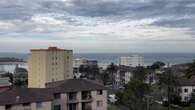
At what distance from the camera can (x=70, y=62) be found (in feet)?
326

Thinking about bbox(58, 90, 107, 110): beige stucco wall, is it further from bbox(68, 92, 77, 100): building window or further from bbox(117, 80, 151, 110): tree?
bbox(117, 80, 151, 110): tree

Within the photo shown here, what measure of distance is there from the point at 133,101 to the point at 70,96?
694 cm

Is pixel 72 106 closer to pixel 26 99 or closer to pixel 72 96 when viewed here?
pixel 72 96

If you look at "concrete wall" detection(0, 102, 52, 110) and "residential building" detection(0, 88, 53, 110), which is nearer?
"residential building" detection(0, 88, 53, 110)

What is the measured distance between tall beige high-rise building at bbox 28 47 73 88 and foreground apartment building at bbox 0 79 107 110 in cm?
4895

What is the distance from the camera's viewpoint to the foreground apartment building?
30.3 meters

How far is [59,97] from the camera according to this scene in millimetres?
34969

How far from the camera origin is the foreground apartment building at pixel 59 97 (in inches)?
1193

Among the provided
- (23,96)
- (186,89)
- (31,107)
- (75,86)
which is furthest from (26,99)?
(186,89)

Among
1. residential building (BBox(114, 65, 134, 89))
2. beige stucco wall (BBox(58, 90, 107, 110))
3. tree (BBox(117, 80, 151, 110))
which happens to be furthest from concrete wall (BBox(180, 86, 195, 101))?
residential building (BBox(114, 65, 134, 89))

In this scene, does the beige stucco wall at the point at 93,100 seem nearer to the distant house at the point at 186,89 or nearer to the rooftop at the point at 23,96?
the rooftop at the point at 23,96

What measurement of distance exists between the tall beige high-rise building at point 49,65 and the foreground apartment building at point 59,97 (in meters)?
49.0

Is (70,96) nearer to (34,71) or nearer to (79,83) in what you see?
(79,83)

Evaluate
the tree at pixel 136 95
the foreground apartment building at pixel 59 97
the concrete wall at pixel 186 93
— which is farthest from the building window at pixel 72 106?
the concrete wall at pixel 186 93
